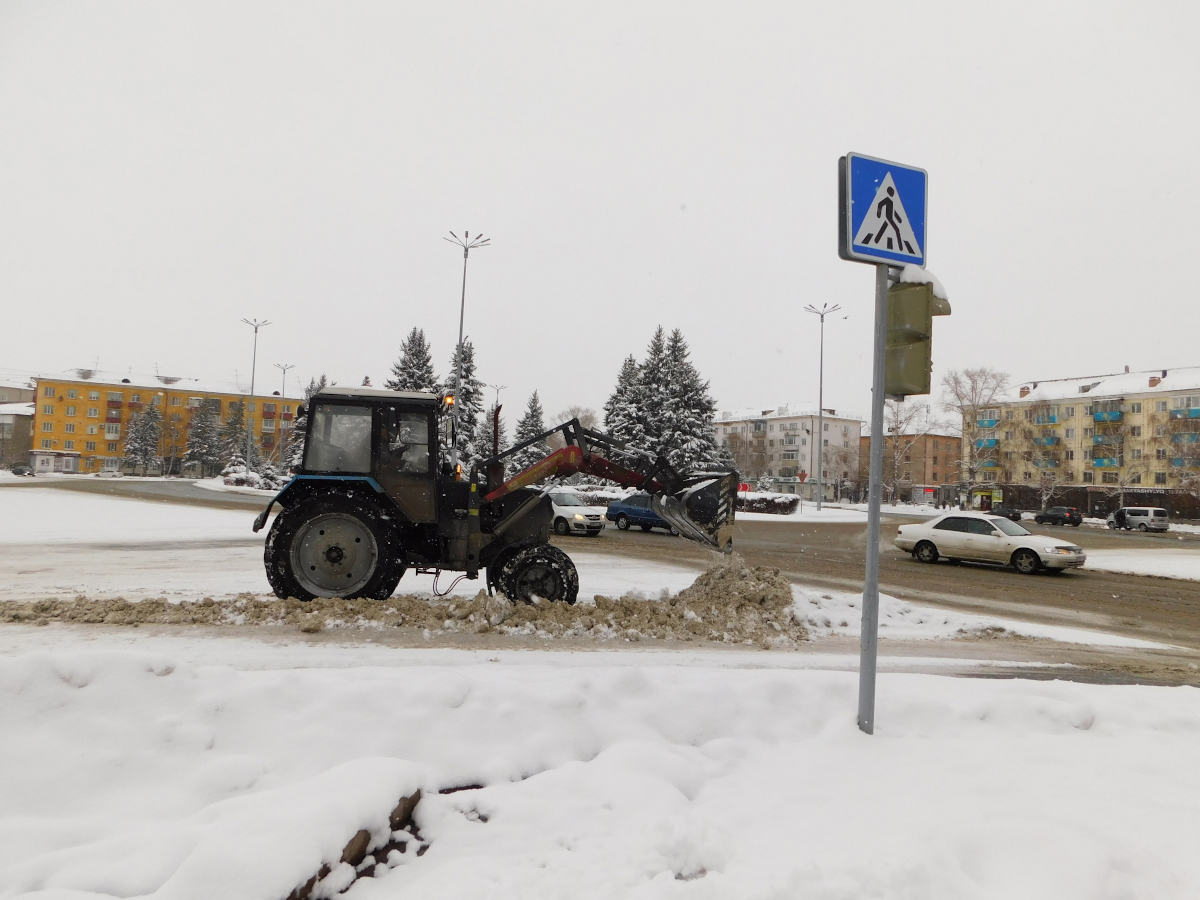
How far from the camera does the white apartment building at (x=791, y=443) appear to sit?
107m

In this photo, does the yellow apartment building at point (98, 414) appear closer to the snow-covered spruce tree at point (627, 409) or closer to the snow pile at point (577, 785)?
the snow-covered spruce tree at point (627, 409)

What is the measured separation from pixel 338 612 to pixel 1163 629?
11.1 metres

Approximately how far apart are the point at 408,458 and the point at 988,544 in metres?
14.6

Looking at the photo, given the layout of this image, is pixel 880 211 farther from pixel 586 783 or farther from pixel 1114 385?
pixel 1114 385

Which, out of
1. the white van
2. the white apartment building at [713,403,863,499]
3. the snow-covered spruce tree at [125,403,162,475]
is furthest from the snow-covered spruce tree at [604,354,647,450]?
the snow-covered spruce tree at [125,403,162,475]

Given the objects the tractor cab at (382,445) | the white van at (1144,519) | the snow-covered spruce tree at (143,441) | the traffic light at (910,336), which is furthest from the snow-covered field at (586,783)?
the snow-covered spruce tree at (143,441)

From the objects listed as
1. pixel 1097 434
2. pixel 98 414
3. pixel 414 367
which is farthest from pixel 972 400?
pixel 98 414

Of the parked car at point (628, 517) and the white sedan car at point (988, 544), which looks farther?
the parked car at point (628, 517)

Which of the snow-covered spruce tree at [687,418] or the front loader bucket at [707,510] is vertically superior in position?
the snow-covered spruce tree at [687,418]

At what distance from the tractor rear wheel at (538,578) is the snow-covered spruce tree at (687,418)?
37637 mm

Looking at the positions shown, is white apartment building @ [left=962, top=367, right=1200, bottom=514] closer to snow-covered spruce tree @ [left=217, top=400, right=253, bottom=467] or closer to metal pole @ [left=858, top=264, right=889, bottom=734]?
metal pole @ [left=858, top=264, right=889, bottom=734]

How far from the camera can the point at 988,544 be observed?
17.3 metres

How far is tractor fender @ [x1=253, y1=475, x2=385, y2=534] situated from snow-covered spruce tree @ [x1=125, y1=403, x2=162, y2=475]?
323ft

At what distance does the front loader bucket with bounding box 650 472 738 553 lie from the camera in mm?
8781
